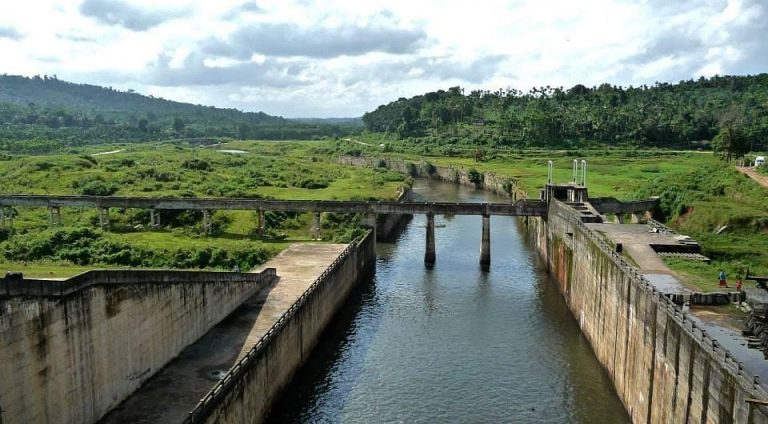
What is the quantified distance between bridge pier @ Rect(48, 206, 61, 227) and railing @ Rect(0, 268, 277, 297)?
47881mm

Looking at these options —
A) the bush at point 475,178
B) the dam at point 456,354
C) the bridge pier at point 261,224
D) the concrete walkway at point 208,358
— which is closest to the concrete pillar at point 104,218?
the bridge pier at point 261,224

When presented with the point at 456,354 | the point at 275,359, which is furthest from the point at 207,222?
the point at 275,359

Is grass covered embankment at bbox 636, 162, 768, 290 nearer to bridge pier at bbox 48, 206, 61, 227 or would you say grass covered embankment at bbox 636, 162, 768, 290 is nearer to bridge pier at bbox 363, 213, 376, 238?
bridge pier at bbox 363, 213, 376, 238

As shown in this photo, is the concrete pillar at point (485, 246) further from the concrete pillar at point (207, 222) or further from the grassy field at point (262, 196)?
the concrete pillar at point (207, 222)

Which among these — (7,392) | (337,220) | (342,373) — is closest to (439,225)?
(337,220)

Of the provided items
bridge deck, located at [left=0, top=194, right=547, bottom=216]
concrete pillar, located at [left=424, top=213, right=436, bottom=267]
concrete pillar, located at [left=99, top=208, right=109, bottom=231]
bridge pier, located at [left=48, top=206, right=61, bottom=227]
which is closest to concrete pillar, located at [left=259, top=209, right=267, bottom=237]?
bridge deck, located at [left=0, top=194, right=547, bottom=216]

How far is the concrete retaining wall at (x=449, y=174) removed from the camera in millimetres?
130250

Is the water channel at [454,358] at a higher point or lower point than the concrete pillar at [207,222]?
lower

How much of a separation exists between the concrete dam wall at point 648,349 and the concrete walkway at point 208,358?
2288 centimetres

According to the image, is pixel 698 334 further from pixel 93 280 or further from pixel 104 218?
pixel 104 218

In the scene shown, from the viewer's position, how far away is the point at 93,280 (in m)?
28.8

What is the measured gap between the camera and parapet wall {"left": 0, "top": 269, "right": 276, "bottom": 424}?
2450 cm

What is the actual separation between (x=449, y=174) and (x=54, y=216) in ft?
325

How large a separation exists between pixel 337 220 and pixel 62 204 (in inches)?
1355
